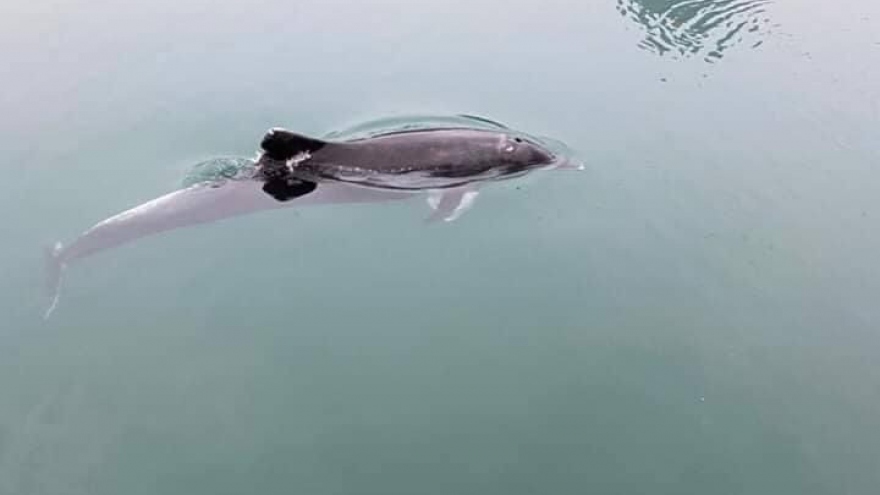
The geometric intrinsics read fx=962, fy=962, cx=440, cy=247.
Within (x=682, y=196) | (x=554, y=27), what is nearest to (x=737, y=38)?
(x=554, y=27)

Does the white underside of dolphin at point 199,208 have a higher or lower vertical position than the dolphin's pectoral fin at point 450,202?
higher

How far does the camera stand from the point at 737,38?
57.4 feet

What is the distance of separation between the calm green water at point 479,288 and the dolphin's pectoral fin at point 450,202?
0.80 feet

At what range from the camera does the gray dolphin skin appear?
1316 centimetres

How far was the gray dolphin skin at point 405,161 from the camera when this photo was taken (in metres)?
13.2

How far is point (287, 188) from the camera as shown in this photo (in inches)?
520

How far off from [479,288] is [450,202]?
1.92m

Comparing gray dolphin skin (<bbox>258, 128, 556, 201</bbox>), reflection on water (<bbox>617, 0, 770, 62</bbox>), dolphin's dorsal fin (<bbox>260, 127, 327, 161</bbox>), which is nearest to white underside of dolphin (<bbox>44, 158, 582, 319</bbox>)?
gray dolphin skin (<bbox>258, 128, 556, 201</bbox>)

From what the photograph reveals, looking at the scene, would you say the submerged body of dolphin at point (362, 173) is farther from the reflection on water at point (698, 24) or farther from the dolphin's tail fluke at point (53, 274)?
the reflection on water at point (698, 24)

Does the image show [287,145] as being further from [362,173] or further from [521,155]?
[521,155]

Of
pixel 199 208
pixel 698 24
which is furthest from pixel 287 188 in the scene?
pixel 698 24

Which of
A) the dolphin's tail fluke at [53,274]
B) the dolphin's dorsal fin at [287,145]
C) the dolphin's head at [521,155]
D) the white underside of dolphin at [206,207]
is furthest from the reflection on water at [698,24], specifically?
the dolphin's tail fluke at [53,274]

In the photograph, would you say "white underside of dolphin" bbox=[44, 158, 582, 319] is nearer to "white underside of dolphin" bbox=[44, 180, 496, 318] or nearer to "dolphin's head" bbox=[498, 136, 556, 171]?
"white underside of dolphin" bbox=[44, 180, 496, 318]

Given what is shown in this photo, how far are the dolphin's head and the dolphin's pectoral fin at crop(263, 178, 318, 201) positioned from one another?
8.82 ft
